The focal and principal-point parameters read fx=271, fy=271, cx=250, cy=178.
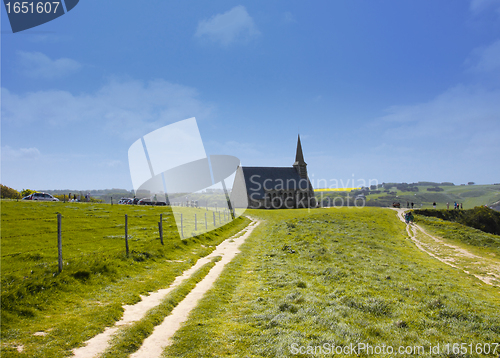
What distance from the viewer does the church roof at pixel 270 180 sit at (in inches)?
3469

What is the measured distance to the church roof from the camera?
88125mm

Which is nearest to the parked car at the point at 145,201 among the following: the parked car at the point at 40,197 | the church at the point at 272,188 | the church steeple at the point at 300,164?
the parked car at the point at 40,197

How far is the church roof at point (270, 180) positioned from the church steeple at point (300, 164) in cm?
166

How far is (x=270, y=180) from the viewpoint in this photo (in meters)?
91.1

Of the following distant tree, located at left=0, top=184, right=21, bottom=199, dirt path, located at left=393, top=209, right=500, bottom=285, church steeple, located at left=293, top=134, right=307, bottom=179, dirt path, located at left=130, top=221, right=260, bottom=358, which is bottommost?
dirt path, located at left=393, top=209, right=500, bottom=285

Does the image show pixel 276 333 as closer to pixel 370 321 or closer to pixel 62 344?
pixel 370 321

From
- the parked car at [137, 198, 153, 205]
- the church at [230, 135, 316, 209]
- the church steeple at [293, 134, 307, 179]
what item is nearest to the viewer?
the parked car at [137, 198, 153, 205]

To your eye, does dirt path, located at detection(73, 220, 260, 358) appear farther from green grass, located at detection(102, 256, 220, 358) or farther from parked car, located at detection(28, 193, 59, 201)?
parked car, located at detection(28, 193, 59, 201)

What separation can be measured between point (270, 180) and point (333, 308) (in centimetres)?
8017

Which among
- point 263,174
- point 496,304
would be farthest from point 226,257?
point 263,174

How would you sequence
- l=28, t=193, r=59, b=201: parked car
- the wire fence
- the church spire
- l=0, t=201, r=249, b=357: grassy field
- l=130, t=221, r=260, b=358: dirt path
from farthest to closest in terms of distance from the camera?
the church spire → l=28, t=193, r=59, b=201: parked car → the wire fence → l=0, t=201, r=249, b=357: grassy field → l=130, t=221, r=260, b=358: dirt path

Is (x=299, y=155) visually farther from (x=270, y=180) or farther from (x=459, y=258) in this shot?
(x=459, y=258)

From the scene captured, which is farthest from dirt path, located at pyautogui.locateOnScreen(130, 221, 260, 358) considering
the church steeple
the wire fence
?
the church steeple

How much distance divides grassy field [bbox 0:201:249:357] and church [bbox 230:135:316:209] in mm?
62179
